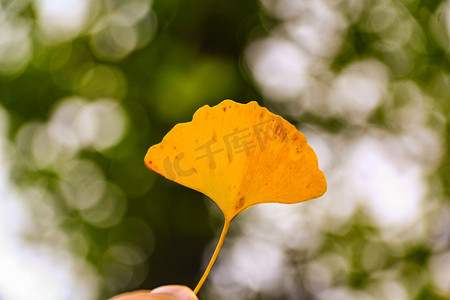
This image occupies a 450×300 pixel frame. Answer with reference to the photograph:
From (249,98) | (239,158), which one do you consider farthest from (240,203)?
(249,98)

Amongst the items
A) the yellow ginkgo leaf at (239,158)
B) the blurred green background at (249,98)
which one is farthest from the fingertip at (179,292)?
the blurred green background at (249,98)

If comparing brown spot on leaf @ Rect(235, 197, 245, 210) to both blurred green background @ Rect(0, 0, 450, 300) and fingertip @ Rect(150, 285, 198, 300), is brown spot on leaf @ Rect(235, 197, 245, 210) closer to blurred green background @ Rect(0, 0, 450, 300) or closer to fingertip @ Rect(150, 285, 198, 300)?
fingertip @ Rect(150, 285, 198, 300)

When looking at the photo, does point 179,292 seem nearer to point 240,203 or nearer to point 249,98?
point 240,203

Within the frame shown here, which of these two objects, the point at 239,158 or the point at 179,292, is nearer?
the point at 239,158

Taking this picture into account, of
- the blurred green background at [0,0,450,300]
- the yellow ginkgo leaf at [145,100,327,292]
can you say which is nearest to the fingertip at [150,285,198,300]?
the yellow ginkgo leaf at [145,100,327,292]

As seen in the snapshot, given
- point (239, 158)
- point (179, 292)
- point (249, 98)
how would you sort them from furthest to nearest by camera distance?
point (249, 98), point (179, 292), point (239, 158)

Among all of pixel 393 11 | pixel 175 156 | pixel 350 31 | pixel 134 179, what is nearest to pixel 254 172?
pixel 175 156

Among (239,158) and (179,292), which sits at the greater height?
(239,158)

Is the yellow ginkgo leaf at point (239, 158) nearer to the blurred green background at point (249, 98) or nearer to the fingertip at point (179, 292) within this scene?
→ the fingertip at point (179, 292)

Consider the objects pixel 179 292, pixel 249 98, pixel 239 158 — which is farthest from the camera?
pixel 249 98

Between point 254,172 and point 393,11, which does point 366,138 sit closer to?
point 393,11
